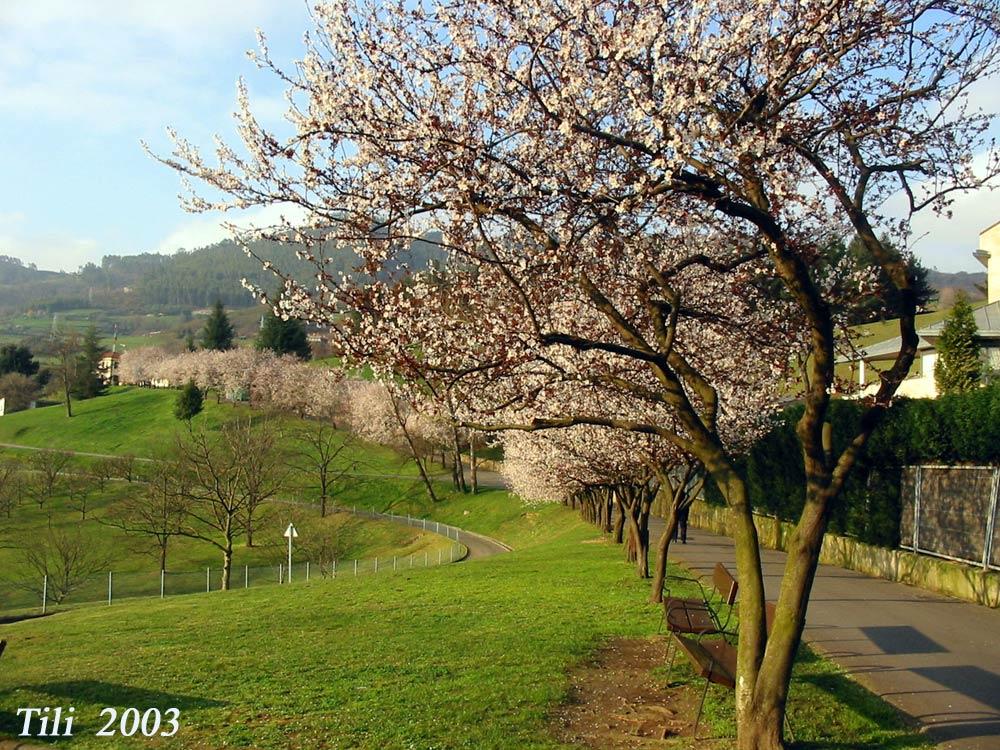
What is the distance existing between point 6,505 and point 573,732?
2066 inches

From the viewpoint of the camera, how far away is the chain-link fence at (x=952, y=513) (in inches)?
540

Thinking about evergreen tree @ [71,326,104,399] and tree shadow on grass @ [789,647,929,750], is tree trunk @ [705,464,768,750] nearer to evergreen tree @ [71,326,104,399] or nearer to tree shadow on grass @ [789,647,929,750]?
tree shadow on grass @ [789,647,929,750]

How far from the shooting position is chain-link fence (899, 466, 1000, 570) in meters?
13.7

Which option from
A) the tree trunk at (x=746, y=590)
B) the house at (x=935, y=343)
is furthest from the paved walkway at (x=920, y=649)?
the house at (x=935, y=343)

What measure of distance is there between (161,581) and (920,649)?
105 feet

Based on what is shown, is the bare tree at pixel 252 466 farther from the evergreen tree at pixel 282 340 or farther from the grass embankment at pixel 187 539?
the evergreen tree at pixel 282 340

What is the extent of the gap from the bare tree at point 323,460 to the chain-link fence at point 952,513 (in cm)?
4339

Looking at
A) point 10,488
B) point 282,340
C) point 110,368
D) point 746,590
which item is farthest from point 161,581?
point 110,368

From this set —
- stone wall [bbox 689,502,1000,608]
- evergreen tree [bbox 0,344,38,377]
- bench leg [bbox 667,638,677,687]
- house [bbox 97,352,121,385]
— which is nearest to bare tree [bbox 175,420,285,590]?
stone wall [bbox 689,502,1000,608]

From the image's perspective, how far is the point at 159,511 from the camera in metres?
41.3

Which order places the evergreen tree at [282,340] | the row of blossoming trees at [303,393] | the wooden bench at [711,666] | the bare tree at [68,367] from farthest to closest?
the evergreen tree at [282,340] < the bare tree at [68,367] < the row of blossoming trees at [303,393] < the wooden bench at [711,666]

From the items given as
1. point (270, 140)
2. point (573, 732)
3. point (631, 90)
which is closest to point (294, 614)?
point (573, 732)

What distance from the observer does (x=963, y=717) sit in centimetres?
738

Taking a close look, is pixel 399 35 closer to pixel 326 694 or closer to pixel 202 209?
pixel 202 209
